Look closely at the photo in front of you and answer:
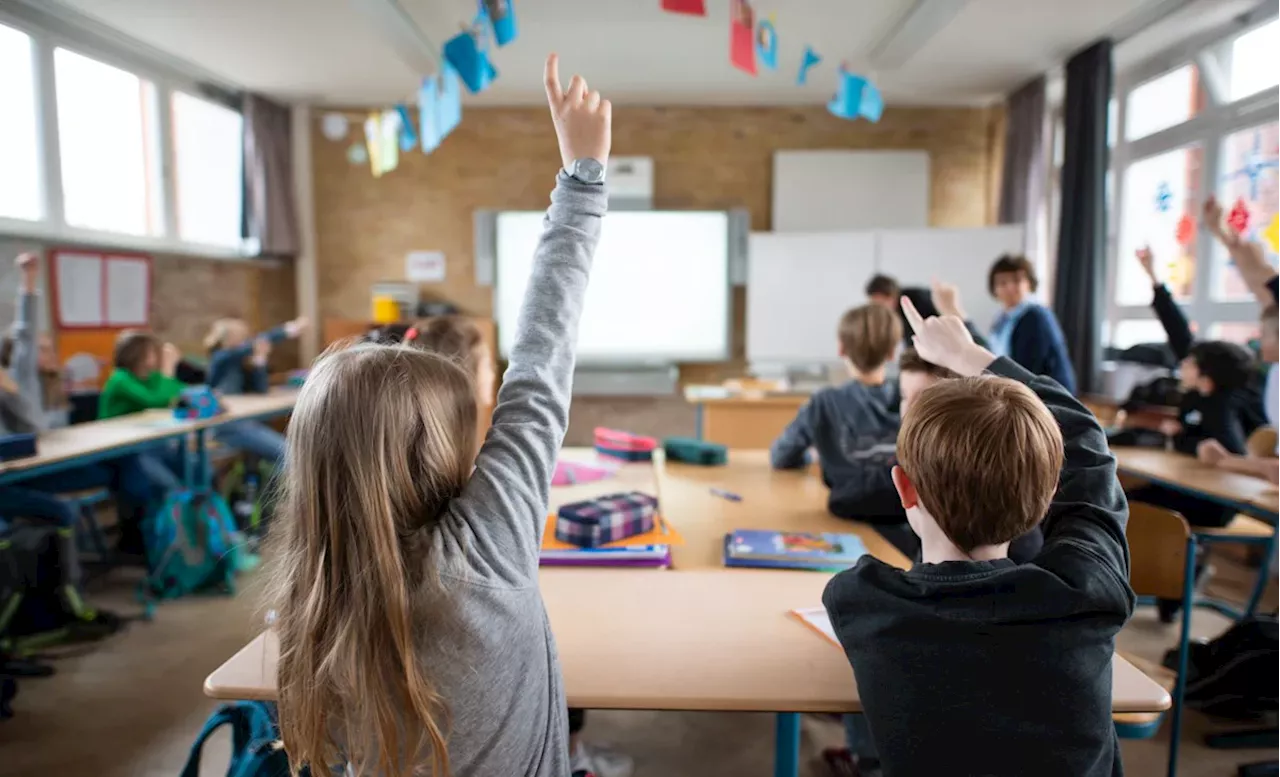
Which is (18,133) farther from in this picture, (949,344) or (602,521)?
(949,344)

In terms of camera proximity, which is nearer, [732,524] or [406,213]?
[732,524]

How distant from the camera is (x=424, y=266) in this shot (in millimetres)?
5664

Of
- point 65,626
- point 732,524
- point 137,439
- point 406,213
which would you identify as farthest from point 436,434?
point 406,213

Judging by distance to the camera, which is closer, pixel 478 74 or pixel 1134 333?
pixel 478 74

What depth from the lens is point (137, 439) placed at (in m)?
2.90

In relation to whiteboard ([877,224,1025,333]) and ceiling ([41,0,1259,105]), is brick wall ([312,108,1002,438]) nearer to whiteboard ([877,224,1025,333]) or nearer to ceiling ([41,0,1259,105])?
ceiling ([41,0,1259,105])

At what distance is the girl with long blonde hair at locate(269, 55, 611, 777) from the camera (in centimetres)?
82

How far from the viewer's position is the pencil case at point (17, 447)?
2.43m

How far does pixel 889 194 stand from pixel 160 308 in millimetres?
4802

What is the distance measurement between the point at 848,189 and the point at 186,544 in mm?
4604

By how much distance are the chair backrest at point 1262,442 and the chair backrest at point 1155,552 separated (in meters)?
1.10

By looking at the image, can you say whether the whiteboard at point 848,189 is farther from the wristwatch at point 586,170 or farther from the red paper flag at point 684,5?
the wristwatch at point 586,170

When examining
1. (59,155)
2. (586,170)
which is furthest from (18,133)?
(586,170)

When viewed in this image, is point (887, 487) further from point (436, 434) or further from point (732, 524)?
point (436, 434)
